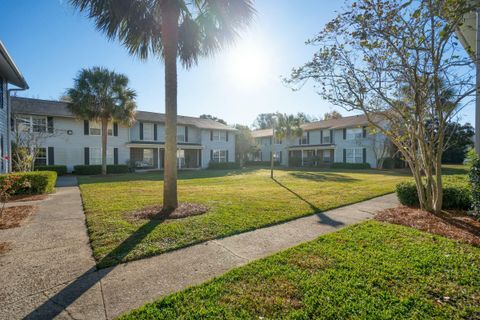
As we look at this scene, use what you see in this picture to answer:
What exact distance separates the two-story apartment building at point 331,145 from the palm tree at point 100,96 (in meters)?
15.5

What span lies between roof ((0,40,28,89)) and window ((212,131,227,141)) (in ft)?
66.1

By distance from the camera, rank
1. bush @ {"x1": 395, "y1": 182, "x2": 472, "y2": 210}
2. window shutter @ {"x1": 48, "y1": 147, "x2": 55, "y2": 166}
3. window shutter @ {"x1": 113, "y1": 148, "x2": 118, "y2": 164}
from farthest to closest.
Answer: window shutter @ {"x1": 113, "y1": 148, "x2": 118, "y2": 164} < window shutter @ {"x1": 48, "y1": 147, "x2": 55, "y2": 166} < bush @ {"x1": 395, "y1": 182, "x2": 472, "y2": 210}

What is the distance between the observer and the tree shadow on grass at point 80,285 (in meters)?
2.57

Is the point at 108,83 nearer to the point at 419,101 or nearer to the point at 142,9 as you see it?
the point at 142,9

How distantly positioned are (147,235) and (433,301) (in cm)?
468

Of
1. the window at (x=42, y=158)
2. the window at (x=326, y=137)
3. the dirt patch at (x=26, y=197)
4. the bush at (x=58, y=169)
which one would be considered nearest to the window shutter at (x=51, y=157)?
the window at (x=42, y=158)

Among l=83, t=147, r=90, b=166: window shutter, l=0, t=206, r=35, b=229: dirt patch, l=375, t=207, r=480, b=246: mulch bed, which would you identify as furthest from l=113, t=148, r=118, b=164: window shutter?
l=375, t=207, r=480, b=246: mulch bed

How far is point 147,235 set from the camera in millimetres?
4941

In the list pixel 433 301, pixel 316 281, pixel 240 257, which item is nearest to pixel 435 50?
pixel 433 301

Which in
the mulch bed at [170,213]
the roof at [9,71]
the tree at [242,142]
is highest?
the roof at [9,71]

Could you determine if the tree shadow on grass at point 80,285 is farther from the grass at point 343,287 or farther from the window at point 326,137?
the window at point 326,137

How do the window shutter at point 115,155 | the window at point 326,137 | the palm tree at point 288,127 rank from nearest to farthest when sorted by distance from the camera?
the window shutter at point 115,155 → the window at point 326,137 → the palm tree at point 288,127

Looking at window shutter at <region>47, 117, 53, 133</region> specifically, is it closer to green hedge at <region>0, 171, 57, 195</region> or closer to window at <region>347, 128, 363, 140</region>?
green hedge at <region>0, 171, 57, 195</region>

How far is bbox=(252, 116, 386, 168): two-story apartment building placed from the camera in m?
28.8
